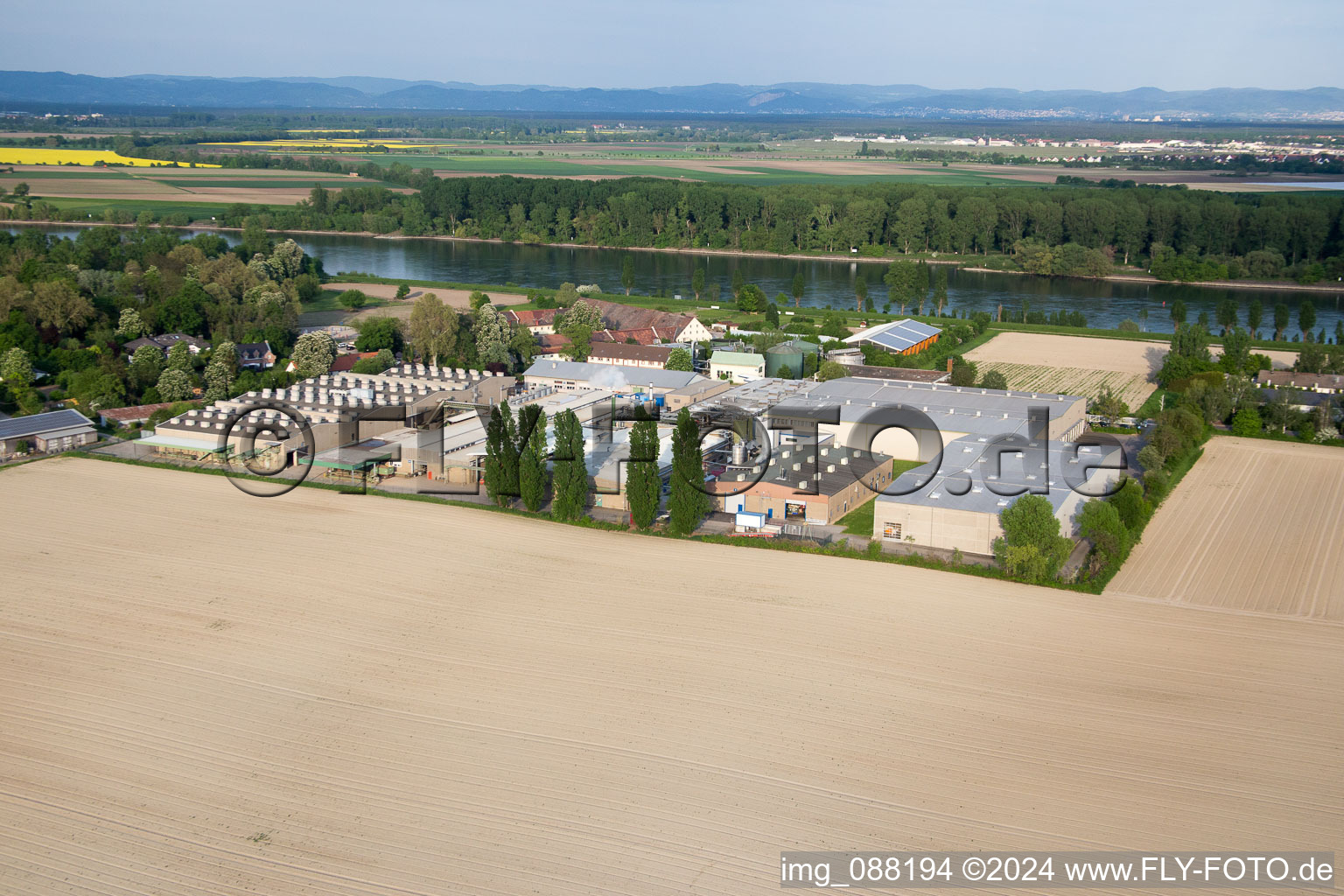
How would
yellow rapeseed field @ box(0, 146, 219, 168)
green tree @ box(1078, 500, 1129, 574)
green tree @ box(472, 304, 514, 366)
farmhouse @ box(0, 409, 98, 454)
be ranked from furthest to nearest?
yellow rapeseed field @ box(0, 146, 219, 168) < green tree @ box(472, 304, 514, 366) < farmhouse @ box(0, 409, 98, 454) < green tree @ box(1078, 500, 1129, 574)

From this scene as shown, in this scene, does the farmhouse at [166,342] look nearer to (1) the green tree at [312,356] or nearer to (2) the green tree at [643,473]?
(1) the green tree at [312,356]

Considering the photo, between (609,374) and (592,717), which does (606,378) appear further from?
(592,717)

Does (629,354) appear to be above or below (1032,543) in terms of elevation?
above

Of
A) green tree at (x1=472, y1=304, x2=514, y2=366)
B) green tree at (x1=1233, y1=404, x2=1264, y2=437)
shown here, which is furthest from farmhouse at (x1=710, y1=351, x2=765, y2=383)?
green tree at (x1=1233, y1=404, x2=1264, y2=437)

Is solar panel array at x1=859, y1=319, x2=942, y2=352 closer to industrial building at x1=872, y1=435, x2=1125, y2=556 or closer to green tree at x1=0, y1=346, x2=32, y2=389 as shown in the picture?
industrial building at x1=872, y1=435, x2=1125, y2=556

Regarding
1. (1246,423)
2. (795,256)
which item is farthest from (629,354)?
(795,256)

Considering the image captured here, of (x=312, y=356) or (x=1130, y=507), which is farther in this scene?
(x=312, y=356)

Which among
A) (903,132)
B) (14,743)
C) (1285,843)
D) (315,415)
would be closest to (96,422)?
(315,415)
